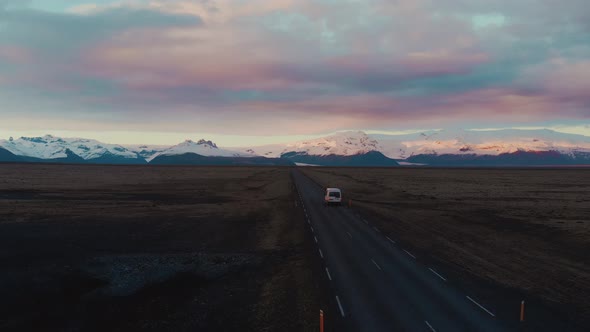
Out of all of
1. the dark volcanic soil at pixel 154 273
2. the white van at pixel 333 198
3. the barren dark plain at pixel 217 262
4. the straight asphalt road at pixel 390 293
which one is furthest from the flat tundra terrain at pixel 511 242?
the dark volcanic soil at pixel 154 273

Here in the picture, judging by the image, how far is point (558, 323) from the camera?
18391 millimetres

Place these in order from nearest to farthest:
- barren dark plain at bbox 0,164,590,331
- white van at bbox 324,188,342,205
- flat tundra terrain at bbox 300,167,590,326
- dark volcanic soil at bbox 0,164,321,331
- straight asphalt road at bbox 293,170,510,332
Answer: straight asphalt road at bbox 293,170,510,332 < dark volcanic soil at bbox 0,164,321,331 < barren dark plain at bbox 0,164,590,331 < flat tundra terrain at bbox 300,167,590,326 < white van at bbox 324,188,342,205

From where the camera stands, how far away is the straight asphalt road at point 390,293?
58.5 feet

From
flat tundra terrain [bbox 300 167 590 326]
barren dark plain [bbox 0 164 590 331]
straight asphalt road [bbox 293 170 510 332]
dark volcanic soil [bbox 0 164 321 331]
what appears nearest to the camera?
straight asphalt road [bbox 293 170 510 332]

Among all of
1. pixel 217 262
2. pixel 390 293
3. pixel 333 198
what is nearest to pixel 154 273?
pixel 217 262

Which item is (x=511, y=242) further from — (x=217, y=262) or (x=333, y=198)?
(x=333, y=198)

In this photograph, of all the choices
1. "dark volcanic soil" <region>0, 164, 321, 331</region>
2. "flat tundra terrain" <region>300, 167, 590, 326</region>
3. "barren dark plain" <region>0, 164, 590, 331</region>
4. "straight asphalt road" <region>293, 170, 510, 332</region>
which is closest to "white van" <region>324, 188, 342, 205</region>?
"flat tundra terrain" <region>300, 167, 590, 326</region>

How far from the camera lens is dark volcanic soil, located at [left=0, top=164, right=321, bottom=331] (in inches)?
730

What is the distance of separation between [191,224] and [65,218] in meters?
13.5

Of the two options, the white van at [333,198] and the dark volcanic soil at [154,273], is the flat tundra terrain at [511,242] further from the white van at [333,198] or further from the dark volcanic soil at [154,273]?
the dark volcanic soil at [154,273]

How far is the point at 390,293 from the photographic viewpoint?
21.5m

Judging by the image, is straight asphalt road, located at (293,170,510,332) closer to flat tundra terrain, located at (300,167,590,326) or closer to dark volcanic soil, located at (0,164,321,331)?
dark volcanic soil, located at (0,164,321,331)

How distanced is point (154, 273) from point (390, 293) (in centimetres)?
1372

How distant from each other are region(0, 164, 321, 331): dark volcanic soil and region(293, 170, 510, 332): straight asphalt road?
1625mm
